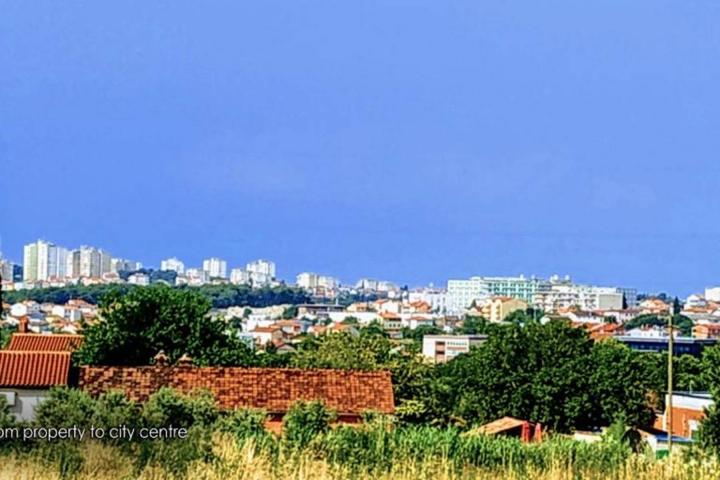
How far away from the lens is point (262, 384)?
68.3 ft

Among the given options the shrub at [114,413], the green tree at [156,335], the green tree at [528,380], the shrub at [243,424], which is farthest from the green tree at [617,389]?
the shrub at [114,413]

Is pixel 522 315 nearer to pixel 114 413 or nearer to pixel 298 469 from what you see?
pixel 114 413

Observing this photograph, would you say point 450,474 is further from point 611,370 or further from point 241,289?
point 241,289

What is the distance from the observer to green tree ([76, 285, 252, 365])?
84.4 feet

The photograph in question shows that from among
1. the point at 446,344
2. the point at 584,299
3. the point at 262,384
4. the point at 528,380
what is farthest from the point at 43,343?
the point at 584,299

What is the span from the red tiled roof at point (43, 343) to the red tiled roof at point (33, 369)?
4638 mm

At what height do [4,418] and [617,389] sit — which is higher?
[617,389]

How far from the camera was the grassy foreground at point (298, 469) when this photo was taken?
7590 millimetres

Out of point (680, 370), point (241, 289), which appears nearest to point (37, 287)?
point (241, 289)

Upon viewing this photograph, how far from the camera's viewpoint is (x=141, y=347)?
85.8ft

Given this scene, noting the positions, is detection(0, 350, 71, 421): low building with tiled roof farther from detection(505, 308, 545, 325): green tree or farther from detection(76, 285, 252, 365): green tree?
detection(505, 308, 545, 325): green tree

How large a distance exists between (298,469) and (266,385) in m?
12.9

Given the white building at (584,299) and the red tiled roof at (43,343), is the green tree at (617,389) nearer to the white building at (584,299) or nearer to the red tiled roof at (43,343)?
the red tiled roof at (43,343)

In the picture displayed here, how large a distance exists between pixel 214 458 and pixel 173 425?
3921mm
